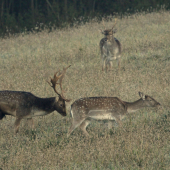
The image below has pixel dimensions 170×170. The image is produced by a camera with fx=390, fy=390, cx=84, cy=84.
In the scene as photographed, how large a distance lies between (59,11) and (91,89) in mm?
23881

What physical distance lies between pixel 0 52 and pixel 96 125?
11123 millimetres

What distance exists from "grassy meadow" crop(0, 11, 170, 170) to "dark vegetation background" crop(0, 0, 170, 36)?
6582mm

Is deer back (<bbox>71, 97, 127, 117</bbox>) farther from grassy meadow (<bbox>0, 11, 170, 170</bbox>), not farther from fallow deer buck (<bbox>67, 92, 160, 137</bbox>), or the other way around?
grassy meadow (<bbox>0, 11, 170, 170</bbox>)

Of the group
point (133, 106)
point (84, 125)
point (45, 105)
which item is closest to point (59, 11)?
point (45, 105)

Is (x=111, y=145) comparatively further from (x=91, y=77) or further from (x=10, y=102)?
(x=91, y=77)

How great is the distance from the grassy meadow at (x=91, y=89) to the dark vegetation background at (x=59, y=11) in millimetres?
6582

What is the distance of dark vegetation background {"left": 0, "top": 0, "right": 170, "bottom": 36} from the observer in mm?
27578

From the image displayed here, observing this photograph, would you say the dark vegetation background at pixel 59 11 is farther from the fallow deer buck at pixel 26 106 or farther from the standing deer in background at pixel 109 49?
the fallow deer buck at pixel 26 106

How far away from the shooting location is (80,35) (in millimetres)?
18641

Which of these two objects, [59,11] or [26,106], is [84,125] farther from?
[59,11]

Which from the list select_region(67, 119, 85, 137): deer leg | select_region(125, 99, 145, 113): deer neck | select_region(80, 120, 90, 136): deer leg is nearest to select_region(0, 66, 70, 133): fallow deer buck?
select_region(80, 120, 90, 136): deer leg

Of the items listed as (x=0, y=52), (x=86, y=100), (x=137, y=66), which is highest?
(x=0, y=52)

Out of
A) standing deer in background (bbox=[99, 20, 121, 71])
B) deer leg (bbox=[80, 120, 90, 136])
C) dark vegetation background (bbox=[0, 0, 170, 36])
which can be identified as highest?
dark vegetation background (bbox=[0, 0, 170, 36])

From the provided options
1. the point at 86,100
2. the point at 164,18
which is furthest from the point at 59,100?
the point at 164,18
